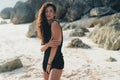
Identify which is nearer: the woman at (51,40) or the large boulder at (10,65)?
the woman at (51,40)

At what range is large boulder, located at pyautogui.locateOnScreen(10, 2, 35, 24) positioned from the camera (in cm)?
2102

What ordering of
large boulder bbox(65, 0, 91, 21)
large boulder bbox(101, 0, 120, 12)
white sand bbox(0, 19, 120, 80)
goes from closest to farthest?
white sand bbox(0, 19, 120, 80), large boulder bbox(65, 0, 91, 21), large boulder bbox(101, 0, 120, 12)

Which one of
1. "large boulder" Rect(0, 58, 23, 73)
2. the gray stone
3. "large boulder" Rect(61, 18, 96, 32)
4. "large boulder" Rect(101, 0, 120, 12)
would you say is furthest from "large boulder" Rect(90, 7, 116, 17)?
"large boulder" Rect(0, 58, 23, 73)

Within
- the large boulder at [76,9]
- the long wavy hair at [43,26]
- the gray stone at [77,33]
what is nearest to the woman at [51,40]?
the long wavy hair at [43,26]

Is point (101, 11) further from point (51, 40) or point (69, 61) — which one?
point (51, 40)

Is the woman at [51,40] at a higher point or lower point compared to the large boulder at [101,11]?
higher

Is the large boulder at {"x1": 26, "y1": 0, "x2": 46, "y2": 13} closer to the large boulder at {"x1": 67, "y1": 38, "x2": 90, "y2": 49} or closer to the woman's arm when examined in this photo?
the large boulder at {"x1": 67, "y1": 38, "x2": 90, "y2": 49}

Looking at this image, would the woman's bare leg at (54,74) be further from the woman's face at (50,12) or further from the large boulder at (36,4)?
the large boulder at (36,4)

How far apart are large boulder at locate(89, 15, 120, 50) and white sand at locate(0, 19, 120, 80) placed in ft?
0.91

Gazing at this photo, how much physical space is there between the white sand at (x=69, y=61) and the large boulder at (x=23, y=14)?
527cm

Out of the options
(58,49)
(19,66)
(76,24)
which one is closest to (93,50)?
(19,66)

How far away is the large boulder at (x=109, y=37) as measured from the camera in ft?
40.2

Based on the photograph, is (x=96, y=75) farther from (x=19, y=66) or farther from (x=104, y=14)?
Result: (x=104, y=14)

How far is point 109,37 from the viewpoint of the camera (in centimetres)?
1274
